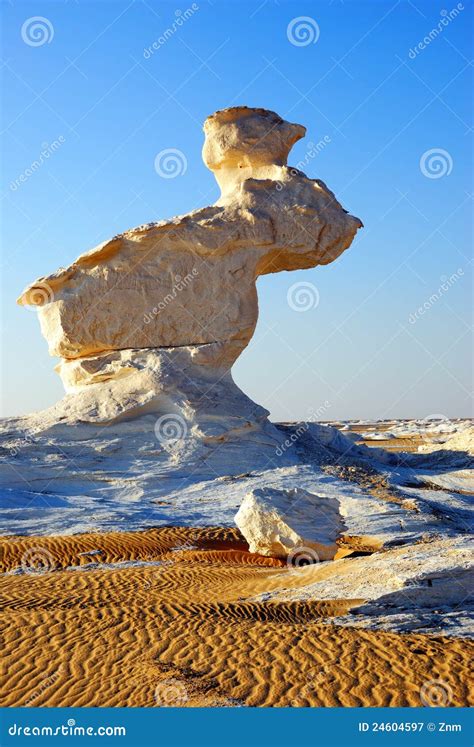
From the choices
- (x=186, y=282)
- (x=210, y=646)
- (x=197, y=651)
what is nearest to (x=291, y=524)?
(x=210, y=646)

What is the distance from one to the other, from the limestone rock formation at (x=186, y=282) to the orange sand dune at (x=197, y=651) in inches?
473

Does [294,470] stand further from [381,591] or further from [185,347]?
[381,591]

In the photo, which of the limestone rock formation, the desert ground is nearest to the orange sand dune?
the desert ground

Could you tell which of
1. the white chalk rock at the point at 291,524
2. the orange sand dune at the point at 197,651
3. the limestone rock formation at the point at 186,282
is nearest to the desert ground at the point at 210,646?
the orange sand dune at the point at 197,651

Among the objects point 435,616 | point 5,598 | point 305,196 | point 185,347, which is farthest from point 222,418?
point 435,616

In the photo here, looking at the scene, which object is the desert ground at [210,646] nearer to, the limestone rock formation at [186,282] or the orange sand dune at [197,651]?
the orange sand dune at [197,651]

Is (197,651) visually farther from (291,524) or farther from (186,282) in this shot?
(186,282)

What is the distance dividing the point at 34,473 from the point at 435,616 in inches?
481

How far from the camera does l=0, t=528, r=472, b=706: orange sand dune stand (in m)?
6.04

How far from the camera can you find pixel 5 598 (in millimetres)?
9516

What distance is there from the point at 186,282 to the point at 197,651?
625 inches

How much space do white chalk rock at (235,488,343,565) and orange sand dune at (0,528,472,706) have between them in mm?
2456

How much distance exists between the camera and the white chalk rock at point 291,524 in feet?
42.1

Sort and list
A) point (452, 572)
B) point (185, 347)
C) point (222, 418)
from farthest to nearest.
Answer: point (185, 347) → point (222, 418) → point (452, 572)
